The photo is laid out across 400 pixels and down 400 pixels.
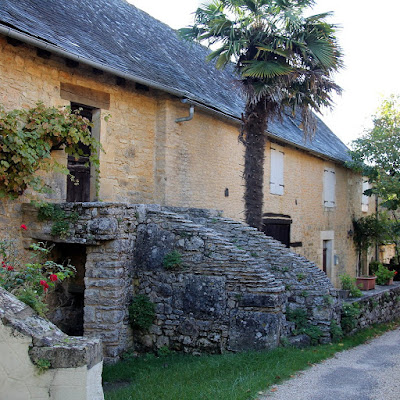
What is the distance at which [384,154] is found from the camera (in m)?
15.8

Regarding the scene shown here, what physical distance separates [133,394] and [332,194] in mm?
13439

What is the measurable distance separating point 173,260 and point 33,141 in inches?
105

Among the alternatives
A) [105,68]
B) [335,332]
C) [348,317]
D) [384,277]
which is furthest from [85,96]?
[384,277]

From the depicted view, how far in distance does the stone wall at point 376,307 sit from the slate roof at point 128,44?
386cm

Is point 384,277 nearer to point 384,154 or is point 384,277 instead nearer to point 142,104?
point 384,154

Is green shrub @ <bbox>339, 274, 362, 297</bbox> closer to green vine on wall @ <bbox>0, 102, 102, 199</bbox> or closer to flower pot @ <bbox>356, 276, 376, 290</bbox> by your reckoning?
flower pot @ <bbox>356, 276, 376, 290</bbox>

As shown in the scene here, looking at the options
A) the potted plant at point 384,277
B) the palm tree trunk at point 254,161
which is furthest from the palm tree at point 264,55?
the potted plant at point 384,277

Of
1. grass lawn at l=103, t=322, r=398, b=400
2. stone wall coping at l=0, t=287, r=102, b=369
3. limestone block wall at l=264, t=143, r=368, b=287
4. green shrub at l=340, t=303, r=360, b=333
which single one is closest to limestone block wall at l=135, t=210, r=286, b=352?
grass lawn at l=103, t=322, r=398, b=400

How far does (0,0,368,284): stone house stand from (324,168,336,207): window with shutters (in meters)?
1.87

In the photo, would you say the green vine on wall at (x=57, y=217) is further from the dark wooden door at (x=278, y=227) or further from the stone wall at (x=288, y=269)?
the dark wooden door at (x=278, y=227)

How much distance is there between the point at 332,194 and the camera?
1736 centimetres

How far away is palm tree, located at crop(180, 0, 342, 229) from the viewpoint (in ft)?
31.4

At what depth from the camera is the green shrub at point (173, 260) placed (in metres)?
7.11

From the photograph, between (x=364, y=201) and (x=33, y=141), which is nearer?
(x=33, y=141)
